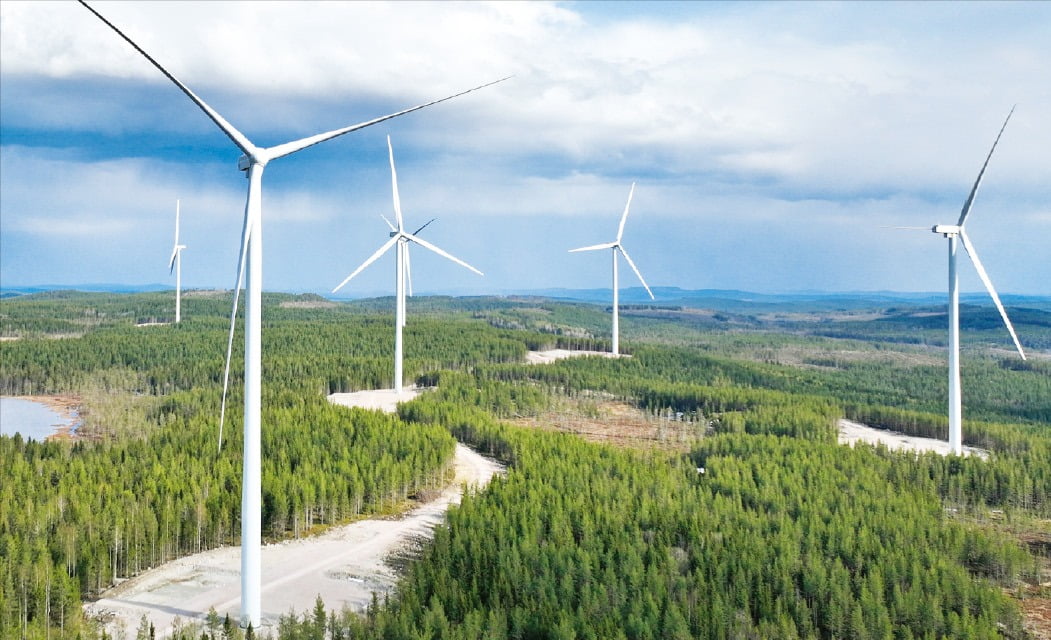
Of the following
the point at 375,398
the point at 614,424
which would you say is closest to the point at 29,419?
the point at 375,398

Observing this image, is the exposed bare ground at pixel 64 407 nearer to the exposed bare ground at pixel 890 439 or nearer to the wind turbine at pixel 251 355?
the wind turbine at pixel 251 355

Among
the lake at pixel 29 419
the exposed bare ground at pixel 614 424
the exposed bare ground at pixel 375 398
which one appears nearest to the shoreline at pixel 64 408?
the lake at pixel 29 419

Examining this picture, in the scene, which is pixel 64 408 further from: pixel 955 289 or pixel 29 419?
pixel 955 289

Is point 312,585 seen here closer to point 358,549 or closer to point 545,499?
point 358,549

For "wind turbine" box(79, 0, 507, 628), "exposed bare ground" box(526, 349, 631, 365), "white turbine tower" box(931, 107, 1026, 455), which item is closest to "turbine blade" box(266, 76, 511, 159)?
"wind turbine" box(79, 0, 507, 628)

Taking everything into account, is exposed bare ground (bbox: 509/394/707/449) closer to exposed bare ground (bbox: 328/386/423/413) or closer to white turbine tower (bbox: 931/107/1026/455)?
exposed bare ground (bbox: 328/386/423/413)
